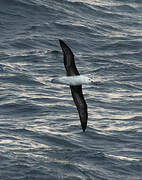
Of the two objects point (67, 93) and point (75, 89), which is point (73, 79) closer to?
point (75, 89)

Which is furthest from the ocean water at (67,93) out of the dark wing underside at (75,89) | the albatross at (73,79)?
the albatross at (73,79)

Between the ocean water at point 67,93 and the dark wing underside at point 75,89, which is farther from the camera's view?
the ocean water at point 67,93

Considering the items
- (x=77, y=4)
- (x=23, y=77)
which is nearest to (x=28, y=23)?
(x=77, y=4)

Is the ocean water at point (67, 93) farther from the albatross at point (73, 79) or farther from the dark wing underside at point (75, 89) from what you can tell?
the albatross at point (73, 79)

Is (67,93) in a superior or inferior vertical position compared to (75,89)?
inferior

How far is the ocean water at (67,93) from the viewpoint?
17.9 meters

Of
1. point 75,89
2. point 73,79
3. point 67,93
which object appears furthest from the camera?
point 67,93

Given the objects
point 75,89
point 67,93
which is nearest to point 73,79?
point 75,89

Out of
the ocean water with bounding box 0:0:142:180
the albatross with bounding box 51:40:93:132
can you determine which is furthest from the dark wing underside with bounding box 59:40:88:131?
the ocean water with bounding box 0:0:142:180

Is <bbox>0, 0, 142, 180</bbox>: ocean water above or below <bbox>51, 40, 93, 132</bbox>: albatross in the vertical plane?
below

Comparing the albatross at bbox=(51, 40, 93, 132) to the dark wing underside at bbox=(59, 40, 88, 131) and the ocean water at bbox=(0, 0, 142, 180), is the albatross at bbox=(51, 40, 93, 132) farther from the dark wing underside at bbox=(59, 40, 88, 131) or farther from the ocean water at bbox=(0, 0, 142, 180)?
the ocean water at bbox=(0, 0, 142, 180)

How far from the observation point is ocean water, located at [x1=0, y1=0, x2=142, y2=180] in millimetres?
17922

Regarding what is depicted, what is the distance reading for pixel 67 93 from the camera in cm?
2411

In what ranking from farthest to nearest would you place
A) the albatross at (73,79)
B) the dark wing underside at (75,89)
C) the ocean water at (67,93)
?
the ocean water at (67,93) < the dark wing underside at (75,89) < the albatross at (73,79)
